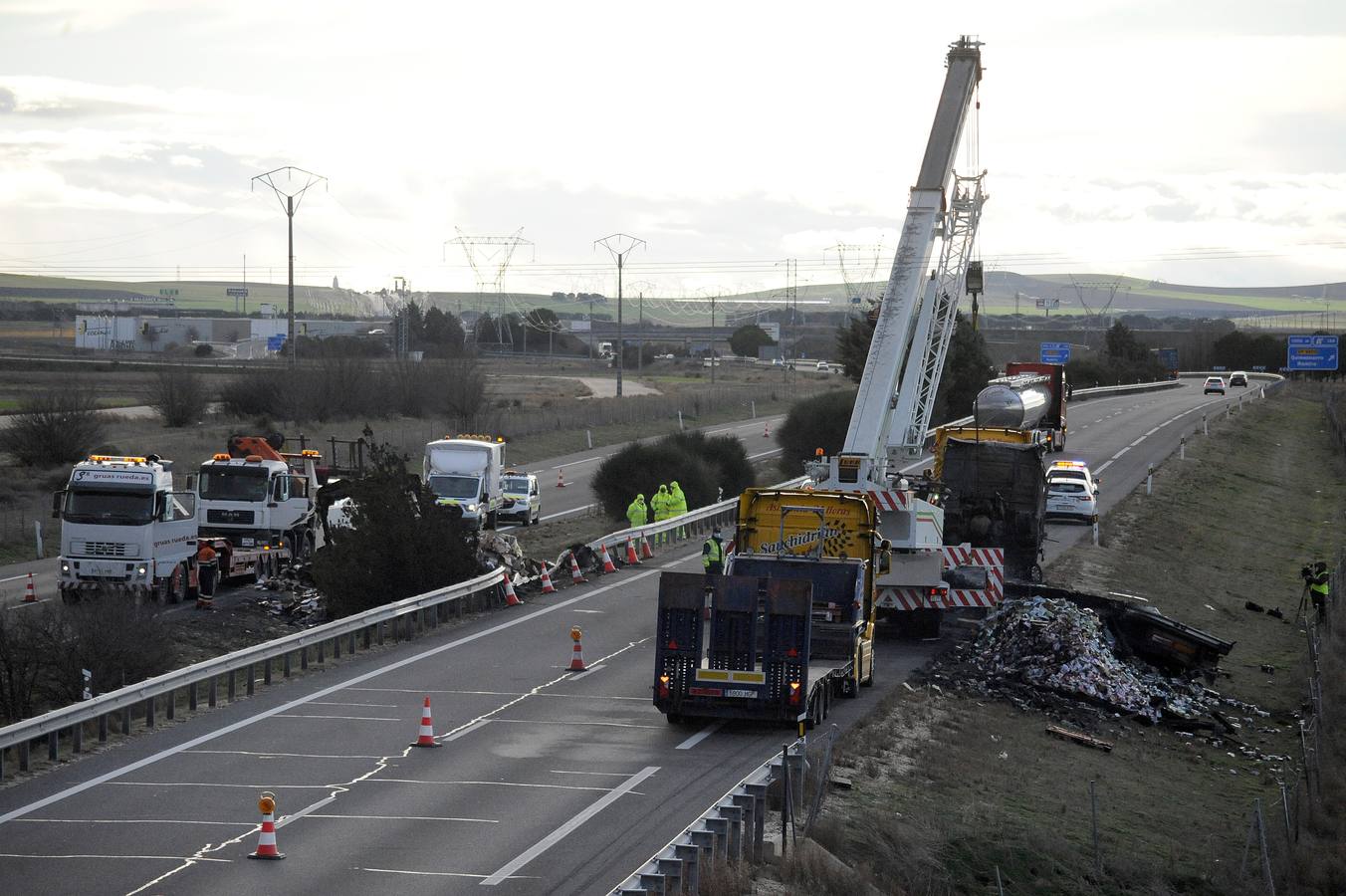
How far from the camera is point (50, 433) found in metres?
54.4

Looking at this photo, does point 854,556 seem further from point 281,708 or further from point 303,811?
point 303,811

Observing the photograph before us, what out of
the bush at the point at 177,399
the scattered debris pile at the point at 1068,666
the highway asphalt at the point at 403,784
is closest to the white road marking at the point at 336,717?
the highway asphalt at the point at 403,784

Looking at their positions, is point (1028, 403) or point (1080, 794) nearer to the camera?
point (1080, 794)

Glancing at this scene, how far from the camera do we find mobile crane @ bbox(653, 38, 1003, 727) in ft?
55.1

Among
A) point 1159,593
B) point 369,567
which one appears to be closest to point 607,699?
point 369,567

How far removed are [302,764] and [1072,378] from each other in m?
99.5

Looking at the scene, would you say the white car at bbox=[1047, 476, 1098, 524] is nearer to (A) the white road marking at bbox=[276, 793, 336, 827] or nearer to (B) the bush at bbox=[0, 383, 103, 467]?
(A) the white road marking at bbox=[276, 793, 336, 827]

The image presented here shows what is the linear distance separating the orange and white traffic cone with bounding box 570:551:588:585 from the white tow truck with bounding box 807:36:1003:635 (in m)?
5.74

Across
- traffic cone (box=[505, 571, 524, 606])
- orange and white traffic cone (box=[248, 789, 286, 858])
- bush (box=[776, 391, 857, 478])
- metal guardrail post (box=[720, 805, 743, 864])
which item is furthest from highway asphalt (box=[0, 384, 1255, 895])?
bush (box=[776, 391, 857, 478])

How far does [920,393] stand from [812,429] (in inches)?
1090

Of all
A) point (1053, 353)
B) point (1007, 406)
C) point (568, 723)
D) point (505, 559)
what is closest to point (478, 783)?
point (568, 723)

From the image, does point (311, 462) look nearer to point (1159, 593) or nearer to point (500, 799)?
point (1159, 593)

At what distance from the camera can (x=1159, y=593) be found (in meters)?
37.1

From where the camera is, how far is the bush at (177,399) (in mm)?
72625
